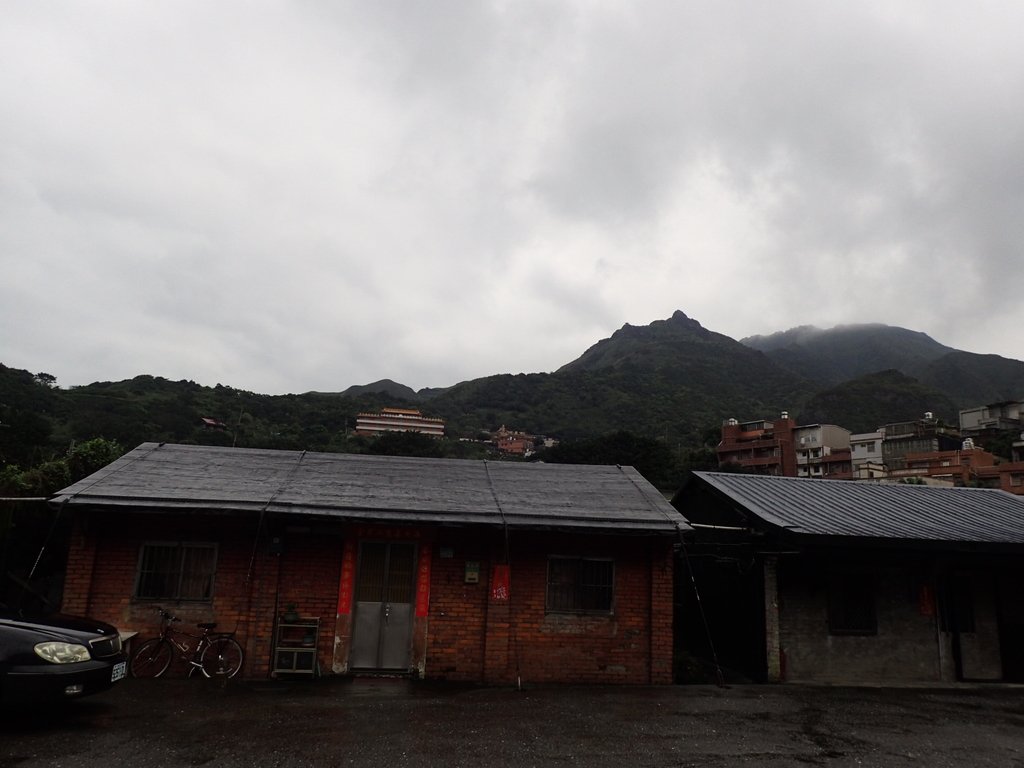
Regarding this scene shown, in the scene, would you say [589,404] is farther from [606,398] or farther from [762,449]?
[762,449]

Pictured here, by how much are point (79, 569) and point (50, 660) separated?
3.59 m

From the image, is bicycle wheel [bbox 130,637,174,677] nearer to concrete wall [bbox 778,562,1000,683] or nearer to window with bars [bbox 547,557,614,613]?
window with bars [bbox 547,557,614,613]

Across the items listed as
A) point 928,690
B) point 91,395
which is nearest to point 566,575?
point 928,690

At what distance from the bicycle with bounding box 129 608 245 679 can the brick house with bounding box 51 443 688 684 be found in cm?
21

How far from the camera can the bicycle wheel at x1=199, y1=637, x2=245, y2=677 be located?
9.51 meters

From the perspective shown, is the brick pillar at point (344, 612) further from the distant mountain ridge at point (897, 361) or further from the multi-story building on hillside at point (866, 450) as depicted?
the distant mountain ridge at point (897, 361)

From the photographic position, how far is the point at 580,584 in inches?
415

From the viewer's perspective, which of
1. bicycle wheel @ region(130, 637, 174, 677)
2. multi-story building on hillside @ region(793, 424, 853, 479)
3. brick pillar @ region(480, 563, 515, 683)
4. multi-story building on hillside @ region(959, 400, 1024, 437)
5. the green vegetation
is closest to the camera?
bicycle wheel @ region(130, 637, 174, 677)

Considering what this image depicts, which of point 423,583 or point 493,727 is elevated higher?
point 423,583

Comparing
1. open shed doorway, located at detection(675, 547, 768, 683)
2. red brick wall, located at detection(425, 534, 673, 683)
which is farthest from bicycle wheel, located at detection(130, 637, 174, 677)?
open shed doorway, located at detection(675, 547, 768, 683)

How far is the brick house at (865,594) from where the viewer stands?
1075 centimetres

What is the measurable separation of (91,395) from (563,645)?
5025 centimetres

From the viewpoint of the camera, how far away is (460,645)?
1009 centimetres

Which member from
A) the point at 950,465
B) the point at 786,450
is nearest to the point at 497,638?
the point at 950,465
